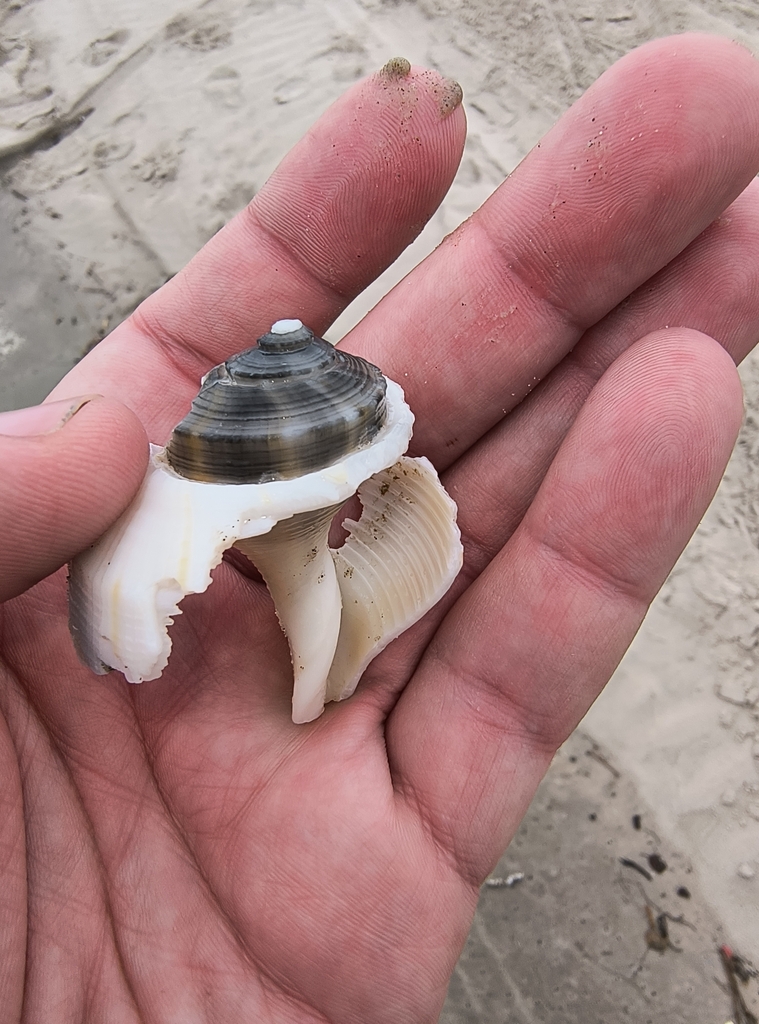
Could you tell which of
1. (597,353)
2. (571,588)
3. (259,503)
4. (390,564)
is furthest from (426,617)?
(597,353)

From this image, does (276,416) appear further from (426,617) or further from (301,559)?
(426,617)

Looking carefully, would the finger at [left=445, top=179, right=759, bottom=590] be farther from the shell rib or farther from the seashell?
the shell rib

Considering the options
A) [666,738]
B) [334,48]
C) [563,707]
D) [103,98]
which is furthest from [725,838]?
[103,98]

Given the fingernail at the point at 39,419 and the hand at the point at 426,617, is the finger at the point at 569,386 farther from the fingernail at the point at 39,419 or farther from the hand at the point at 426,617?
the fingernail at the point at 39,419

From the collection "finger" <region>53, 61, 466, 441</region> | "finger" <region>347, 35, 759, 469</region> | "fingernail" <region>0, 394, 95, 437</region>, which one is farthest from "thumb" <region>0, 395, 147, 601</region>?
"finger" <region>347, 35, 759, 469</region>

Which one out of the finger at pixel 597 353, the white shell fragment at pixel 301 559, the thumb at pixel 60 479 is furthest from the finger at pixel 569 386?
the thumb at pixel 60 479

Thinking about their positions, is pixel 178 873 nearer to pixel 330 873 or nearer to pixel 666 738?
pixel 330 873
